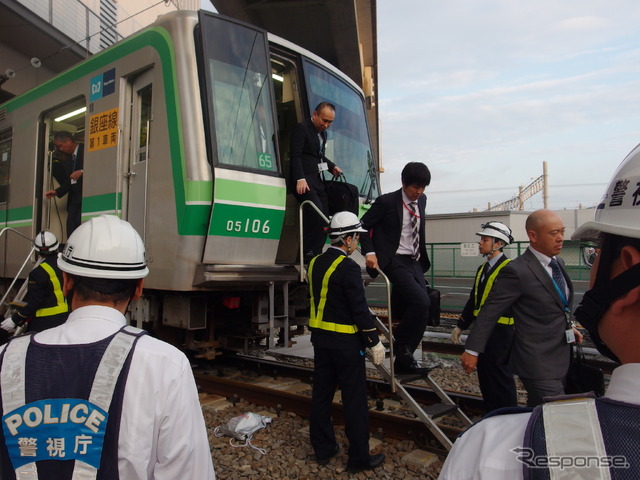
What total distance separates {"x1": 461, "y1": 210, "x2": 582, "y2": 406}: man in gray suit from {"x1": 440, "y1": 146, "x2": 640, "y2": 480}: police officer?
2228mm

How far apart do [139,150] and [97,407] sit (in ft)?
14.2

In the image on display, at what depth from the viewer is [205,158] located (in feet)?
14.9

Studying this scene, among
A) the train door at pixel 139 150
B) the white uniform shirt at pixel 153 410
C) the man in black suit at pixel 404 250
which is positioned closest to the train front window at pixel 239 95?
the train door at pixel 139 150

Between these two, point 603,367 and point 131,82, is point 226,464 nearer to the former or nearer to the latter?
point 131,82

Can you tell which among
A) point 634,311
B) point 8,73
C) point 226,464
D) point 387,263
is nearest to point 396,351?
point 387,263

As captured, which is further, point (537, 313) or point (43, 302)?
point (43, 302)

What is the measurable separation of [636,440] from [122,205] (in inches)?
206

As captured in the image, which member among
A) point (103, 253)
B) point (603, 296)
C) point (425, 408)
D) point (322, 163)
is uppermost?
point (322, 163)

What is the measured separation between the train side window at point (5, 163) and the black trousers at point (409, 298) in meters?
6.13

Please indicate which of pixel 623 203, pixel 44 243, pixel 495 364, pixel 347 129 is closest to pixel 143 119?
pixel 44 243

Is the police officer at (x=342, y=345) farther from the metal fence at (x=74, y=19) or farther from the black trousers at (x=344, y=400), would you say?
the metal fence at (x=74, y=19)

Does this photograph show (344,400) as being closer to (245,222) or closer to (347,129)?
(245,222)

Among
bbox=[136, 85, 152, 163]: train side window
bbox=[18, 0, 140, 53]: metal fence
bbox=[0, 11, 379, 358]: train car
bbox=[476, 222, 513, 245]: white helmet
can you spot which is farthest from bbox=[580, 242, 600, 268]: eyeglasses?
bbox=[18, 0, 140, 53]: metal fence

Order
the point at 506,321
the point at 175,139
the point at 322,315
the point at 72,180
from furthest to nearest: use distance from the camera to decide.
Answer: the point at 72,180 < the point at 175,139 < the point at 506,321 < the point at 322,315
